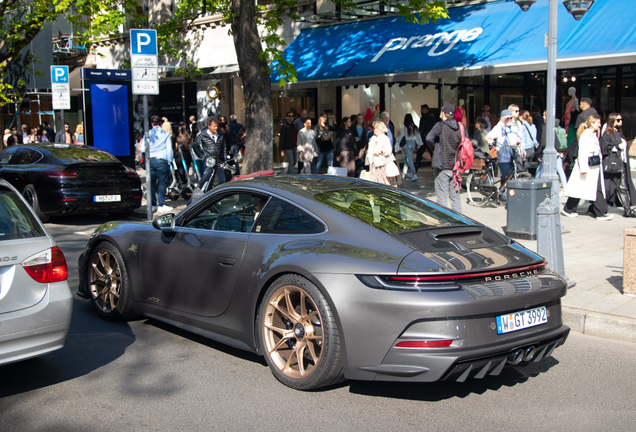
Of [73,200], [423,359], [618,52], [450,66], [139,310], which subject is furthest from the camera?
[450,66]

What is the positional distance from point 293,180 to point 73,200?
310 inches

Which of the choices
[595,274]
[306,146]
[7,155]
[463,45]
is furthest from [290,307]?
[463,45]

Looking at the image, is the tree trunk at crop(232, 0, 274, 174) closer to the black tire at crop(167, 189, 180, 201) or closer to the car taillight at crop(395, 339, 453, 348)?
the black tire at crop(167, 189, 180, 201)

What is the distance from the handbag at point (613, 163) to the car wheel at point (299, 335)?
878 cm

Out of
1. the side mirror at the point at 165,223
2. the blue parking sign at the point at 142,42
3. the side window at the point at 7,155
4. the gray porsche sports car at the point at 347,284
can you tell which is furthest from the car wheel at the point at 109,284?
the side window at the point at 7,155

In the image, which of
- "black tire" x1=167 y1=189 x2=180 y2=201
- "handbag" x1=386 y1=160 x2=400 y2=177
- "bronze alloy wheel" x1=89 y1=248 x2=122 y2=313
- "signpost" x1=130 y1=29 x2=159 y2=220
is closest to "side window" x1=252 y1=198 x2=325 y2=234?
"bronze alloy wheel" x1=89 y1=248 x2=122 y2=313

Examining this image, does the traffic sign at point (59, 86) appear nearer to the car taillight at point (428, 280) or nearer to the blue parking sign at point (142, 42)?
the blue parking sign at point (142, 42)

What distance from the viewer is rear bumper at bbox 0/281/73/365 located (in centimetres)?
397

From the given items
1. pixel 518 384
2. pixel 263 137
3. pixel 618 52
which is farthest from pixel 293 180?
pixel 618 52

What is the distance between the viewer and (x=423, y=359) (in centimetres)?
359

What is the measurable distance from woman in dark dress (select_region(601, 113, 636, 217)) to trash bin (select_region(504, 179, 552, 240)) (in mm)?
2219

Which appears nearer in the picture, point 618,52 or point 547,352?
point 547,352

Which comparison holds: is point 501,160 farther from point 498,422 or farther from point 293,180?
point 498,422

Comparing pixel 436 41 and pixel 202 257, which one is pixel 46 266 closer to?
pixel 202 257
